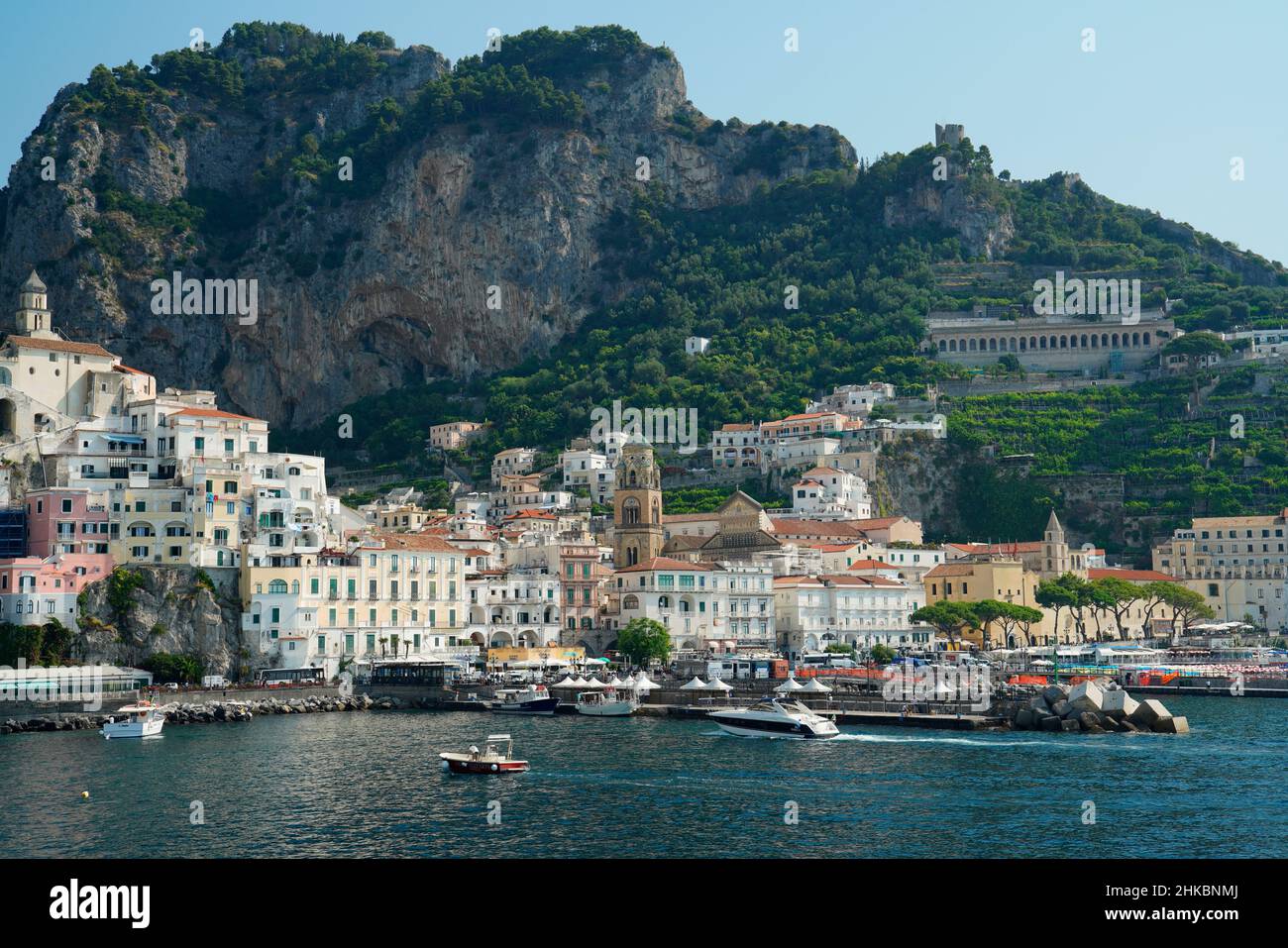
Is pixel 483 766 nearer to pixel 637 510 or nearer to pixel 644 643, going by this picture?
pixel 644 643

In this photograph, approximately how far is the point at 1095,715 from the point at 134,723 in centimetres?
3719

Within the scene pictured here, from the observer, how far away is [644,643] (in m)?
82.9

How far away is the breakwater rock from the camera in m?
58.3

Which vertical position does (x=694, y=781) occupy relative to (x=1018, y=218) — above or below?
below

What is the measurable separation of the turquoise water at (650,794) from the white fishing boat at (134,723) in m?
1.03

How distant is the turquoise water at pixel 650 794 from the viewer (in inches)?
1313

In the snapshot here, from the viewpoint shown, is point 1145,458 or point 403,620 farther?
point 1145,458

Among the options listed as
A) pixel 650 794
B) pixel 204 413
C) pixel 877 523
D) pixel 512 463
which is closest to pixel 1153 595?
pixel 877 523

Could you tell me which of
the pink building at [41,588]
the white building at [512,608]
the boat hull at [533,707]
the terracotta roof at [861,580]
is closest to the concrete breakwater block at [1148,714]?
the boat hull at [533,707]

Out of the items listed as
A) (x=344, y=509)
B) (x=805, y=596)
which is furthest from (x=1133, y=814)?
(x=344, y=509)

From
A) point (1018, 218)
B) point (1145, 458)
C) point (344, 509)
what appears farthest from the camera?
point (1018, 218)

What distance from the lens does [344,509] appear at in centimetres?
9706

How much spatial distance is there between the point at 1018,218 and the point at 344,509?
10014 centimetres
